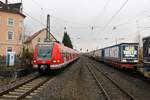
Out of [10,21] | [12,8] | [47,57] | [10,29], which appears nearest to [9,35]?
[10,29]

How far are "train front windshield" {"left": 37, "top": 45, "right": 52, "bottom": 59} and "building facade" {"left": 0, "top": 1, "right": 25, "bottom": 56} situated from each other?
36561 mm

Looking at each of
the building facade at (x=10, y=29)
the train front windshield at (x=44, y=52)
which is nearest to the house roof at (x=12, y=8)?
the building facade at (x=10, y=29)

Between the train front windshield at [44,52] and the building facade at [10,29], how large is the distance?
120 feet

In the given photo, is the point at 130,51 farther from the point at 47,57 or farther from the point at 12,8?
the point at 12,8

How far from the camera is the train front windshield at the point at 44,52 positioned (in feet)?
79.5

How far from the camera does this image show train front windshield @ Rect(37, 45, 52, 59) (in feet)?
79.5

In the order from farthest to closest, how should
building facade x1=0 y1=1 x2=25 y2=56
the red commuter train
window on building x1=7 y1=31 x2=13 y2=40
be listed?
window on building x1=7 y1=31 x2=13 y2=40 < building facade x1=0 y1=1 x2=25 y2=56 < the red commuter train

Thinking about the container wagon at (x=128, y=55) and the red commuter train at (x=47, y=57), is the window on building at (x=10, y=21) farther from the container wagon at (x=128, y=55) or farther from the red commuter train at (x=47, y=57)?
the red commuter train at (x=47, y=57)

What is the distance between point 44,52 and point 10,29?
39.4 metres

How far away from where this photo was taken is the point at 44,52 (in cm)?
2439

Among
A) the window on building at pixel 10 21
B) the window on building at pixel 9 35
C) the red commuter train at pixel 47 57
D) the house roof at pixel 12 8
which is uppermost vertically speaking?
the house roof at pixel 12 8

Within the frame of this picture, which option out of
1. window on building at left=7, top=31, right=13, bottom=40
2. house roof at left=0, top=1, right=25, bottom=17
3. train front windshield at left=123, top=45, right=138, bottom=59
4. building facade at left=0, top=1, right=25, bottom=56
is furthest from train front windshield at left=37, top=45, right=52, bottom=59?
house roof at left=0, top=1, right=25, bottom=17

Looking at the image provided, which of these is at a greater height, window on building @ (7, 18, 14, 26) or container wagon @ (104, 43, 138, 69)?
window on building @ (7, 18, 14, 26)

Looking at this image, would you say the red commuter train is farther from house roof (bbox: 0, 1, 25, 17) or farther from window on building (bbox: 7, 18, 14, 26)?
house roof (bbox: 0, 1, 25, 17)
